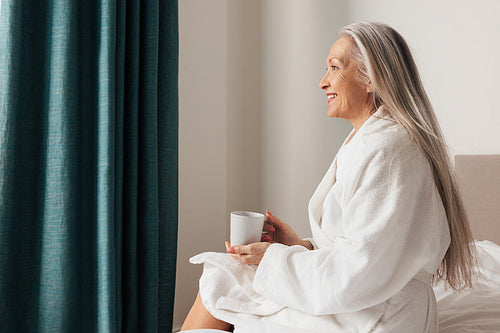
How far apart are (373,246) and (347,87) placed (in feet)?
1.63

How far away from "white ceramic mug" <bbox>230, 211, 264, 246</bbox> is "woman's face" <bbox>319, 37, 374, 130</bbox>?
1.32 feet

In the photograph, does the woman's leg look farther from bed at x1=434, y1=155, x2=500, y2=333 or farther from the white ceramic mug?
bed at x1=434, y1=155, x2=500, y2=333

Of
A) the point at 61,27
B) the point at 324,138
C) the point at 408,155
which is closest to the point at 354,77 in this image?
the point at 408,155

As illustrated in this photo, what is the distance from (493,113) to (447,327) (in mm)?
1126

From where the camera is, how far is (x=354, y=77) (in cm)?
116

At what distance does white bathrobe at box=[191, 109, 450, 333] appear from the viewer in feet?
2.90

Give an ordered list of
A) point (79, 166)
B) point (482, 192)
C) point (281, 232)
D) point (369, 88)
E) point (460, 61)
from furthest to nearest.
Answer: point (460, 61) < point (482, 192) < point (79, 166) < point (281, 232) < point (369, 88)

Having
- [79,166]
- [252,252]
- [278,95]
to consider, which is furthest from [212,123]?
[252,252]

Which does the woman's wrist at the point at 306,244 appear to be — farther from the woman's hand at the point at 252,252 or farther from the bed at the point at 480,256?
the bed at the point at 480,256

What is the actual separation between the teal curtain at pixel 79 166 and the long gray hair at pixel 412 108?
101 centimetres

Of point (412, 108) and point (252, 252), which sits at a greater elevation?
point (412, 108)

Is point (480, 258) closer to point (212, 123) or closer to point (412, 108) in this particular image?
point (412, 108)

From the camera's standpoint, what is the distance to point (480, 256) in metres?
1.46

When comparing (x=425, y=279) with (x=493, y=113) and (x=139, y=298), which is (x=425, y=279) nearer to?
(x=493, y=113)
